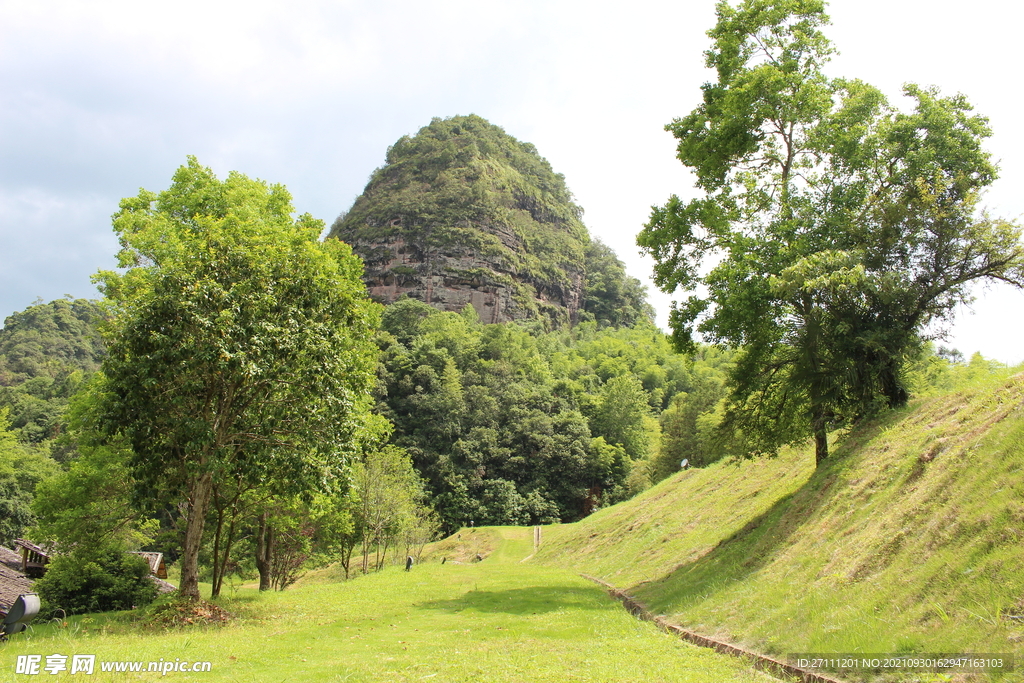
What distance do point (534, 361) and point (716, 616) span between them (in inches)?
2715

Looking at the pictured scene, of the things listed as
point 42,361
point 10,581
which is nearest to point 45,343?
point 42,361

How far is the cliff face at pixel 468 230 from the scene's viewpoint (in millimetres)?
100062

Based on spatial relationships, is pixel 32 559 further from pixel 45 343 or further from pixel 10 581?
pixel 45 343

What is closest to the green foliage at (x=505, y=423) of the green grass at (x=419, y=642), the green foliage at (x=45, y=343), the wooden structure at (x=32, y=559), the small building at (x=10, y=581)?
the wooden structure at (x=32, y=559)

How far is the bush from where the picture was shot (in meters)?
19.7

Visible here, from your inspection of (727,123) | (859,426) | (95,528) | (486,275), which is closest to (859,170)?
(727,123)

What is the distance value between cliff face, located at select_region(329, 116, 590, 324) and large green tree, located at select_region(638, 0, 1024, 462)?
273 feet

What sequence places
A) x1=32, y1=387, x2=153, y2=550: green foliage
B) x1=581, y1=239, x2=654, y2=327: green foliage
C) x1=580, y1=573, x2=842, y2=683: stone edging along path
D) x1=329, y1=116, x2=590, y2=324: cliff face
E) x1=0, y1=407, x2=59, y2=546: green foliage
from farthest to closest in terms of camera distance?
x1=581, y1=239, x2=654, y2=327: green foliage → x1=329, y1=116, x2=590, y2=324: cliff face → x1=0, y1=407, x2=59, y2=546: green foliage → x1=32, y1=387, x2=153, y2=550: green foliage → x1=580, y1=573, x2=842, y2=683: stone edging along path

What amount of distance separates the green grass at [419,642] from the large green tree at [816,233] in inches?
275

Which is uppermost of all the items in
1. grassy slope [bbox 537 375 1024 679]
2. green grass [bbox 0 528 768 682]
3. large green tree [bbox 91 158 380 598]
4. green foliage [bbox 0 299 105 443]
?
green foliage [bbox 0 299 105 443]

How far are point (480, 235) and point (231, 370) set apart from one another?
93.1 meters

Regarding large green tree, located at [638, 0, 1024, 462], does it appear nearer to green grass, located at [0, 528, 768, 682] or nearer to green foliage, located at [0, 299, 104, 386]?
green grass, located at [0, 528, 768, 682]

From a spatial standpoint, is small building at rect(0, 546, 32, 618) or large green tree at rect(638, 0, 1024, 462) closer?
large green tree at rect(638, 0, 1024, 462)

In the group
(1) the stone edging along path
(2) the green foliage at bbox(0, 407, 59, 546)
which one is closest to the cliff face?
(2) the green foliage at bbox(0, 407, 59, 546)
